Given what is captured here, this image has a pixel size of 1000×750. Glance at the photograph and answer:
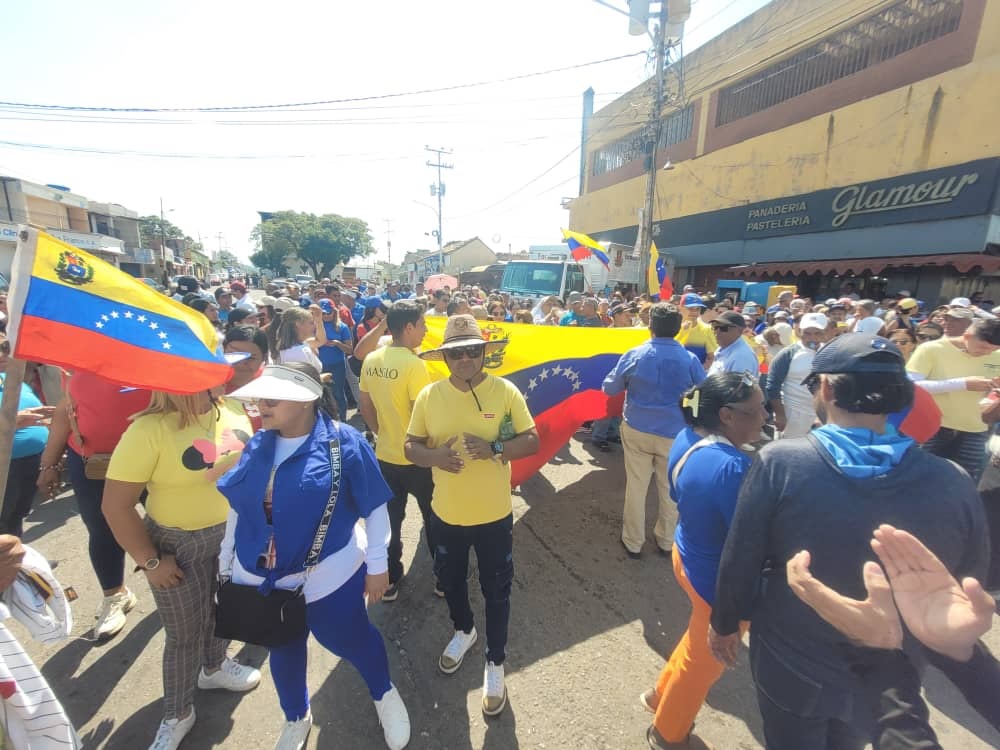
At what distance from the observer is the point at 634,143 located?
27500mm

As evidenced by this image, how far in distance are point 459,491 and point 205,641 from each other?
162 centimetres

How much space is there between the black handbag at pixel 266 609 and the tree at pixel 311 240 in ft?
180

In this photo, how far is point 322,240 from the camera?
5084 cm

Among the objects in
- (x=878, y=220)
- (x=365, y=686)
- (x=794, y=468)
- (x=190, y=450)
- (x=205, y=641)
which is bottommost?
(x=365, y=686)

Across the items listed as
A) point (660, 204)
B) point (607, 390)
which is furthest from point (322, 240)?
point (607, 390)

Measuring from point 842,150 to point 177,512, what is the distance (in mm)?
22705

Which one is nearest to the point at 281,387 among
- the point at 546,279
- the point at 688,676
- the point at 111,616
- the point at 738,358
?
the point at 688,676

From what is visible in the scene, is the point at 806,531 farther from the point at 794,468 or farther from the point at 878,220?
the point at 878,220

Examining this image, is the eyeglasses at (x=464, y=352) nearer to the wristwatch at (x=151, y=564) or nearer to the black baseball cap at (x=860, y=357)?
the black baseball cap at (x=860, y=357)

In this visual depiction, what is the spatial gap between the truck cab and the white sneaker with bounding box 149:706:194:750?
574 inches

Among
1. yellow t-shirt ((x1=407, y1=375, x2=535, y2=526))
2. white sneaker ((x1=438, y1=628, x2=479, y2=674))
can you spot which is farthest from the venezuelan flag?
white sneaker ((x1=438, y1=628, x2=479, y2=674))

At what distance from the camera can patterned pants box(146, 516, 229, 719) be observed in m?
2.09

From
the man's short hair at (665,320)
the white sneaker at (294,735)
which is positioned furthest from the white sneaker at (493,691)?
the man's short hair at (665,320)

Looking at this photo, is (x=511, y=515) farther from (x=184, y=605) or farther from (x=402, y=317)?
(x=184, y=605)
